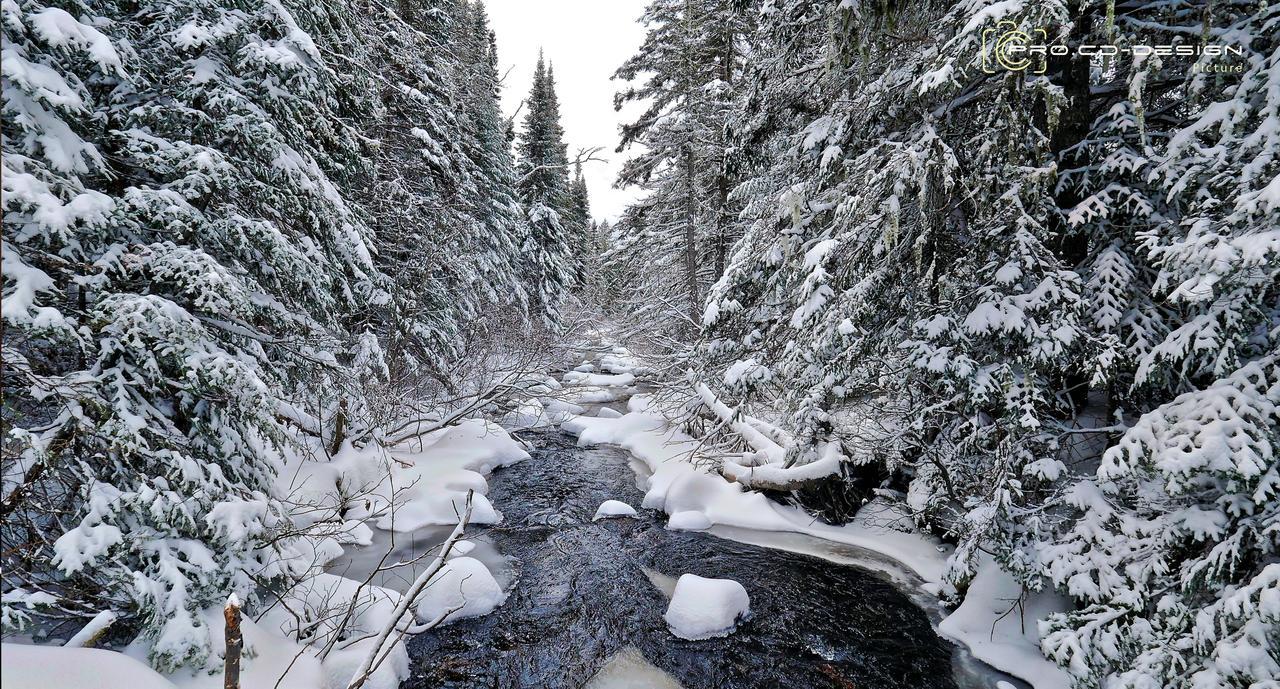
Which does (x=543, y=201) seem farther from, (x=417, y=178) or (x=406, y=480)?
(x=406, y=480)

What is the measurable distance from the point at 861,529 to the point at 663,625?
368 cm

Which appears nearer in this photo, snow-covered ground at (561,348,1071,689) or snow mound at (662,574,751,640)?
snow-covered ground at (561,348,1071,689)

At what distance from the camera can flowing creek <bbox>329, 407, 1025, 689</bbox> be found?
18.9 ft

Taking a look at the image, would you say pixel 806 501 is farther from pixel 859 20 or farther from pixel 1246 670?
pixel 859 20

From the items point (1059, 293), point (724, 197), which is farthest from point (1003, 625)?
point (724, 197)

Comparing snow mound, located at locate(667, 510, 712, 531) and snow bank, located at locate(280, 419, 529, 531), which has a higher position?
snow bank, located at locate(280, 419, 529, 531)

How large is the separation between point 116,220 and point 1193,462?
7694 millimetres

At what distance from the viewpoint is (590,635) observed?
6383mm

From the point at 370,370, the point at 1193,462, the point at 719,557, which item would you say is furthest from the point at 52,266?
the point at 1193,462

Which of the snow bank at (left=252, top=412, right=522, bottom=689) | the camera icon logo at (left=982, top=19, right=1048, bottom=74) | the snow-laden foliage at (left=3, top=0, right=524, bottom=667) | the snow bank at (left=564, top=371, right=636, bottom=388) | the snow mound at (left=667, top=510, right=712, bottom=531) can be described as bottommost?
the snow bank at (left=564, top=371, right=636, bottom=388)

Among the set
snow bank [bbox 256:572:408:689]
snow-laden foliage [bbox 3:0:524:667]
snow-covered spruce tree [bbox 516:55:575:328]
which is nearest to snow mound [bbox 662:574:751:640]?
snow bank [bbox 256:572:408:689]

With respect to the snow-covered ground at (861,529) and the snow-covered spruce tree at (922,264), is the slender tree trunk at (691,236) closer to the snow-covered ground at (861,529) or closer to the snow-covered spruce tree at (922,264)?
the snow-covered ground at (861,529)

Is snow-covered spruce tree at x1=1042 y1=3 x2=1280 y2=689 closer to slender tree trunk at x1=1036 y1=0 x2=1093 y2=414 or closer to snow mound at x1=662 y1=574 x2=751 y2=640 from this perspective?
slender tree trunk at x1=1036 y1=0 x2=1093 y2=414

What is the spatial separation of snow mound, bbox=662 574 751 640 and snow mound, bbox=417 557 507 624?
6.53 ft
